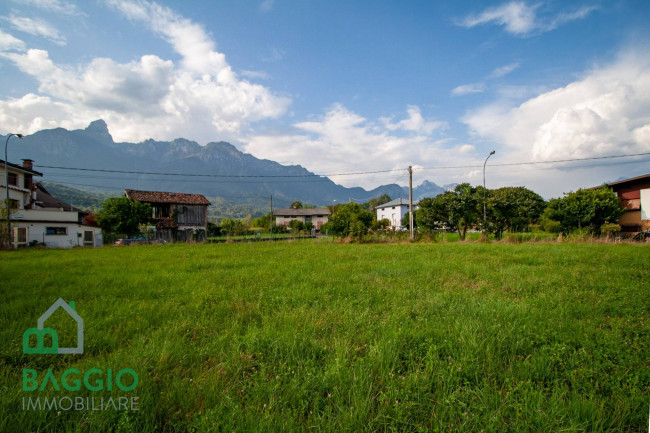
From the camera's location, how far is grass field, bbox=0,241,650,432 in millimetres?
1985

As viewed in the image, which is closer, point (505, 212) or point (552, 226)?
point (505, 212)

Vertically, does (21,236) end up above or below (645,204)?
below

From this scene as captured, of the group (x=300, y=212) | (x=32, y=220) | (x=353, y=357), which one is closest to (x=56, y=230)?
(x=32, y=220)

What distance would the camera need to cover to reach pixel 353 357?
2834 mm

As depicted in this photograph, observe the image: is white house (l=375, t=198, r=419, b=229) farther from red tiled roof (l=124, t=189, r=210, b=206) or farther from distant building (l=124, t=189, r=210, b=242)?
red tiled roof (l=124, t=189, r=210, b=206)

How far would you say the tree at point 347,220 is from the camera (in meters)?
21.3

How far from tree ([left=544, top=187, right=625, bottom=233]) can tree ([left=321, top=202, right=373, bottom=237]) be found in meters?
15.8

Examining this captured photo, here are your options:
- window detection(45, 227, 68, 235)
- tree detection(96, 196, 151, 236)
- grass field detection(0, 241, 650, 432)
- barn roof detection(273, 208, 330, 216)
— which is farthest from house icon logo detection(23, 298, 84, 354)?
barn roof detection(273, 208, 330, 216)

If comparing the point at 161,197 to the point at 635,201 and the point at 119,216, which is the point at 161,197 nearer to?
the point at 119,216

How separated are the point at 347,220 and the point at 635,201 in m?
27.4

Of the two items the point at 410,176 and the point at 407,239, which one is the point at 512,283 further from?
the point at 410,176

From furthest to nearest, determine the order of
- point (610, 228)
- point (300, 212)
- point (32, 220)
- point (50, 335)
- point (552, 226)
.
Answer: point (300, 212) → point (32, 220) → point (552, 226) → point (610, 228) → point (50, 335)

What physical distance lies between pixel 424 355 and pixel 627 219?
117 feet

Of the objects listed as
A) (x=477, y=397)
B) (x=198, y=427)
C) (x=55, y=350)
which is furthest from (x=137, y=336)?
(x=477, y=397)
